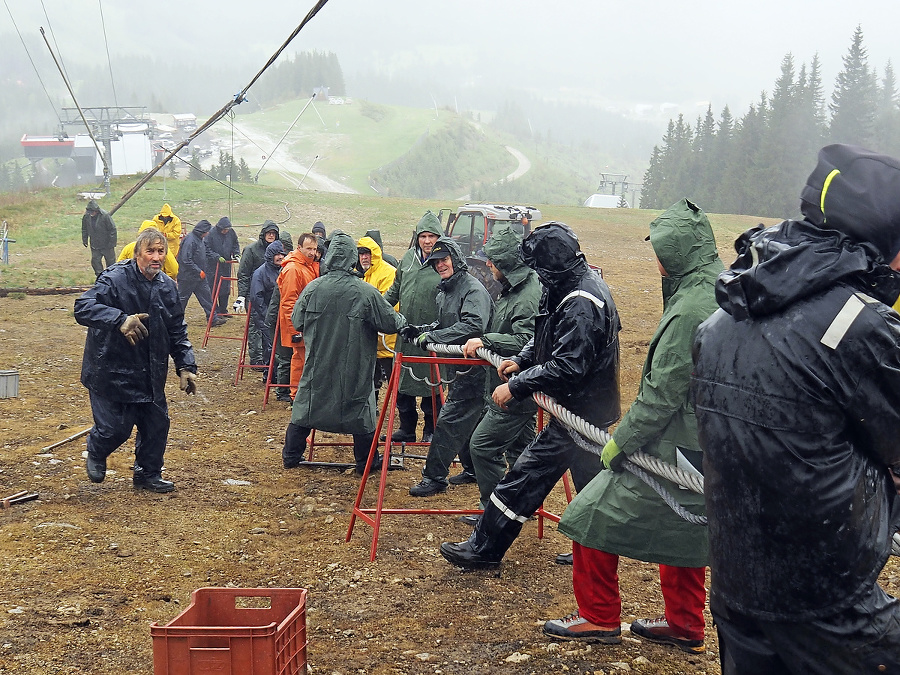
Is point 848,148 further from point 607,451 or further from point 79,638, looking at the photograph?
point 79,638

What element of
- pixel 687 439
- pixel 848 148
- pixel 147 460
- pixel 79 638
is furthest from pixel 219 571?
pixel 848 148

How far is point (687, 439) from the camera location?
3643 millimetres

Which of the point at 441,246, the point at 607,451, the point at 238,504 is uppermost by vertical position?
the point at 441,246

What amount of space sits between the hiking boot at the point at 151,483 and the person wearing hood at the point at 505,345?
7.67 ft

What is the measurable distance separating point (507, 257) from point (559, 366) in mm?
1610

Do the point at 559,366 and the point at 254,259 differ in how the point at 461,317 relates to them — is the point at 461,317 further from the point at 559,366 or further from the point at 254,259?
the point at 254,259

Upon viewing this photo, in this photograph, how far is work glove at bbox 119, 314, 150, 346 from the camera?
5949mm

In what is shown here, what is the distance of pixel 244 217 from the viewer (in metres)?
34.9

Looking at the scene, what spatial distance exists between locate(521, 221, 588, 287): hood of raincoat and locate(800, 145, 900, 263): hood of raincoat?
2302mm

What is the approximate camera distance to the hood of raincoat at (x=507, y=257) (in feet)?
19.0

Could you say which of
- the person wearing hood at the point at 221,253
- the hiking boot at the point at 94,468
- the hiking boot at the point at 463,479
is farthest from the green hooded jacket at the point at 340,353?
the person wearing hood at the point at 221,253

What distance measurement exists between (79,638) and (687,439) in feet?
9.81

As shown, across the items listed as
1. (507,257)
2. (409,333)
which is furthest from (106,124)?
(507,257)

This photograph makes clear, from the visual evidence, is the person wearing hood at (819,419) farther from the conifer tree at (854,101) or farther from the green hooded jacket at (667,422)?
the conifer tree at (854,101)
